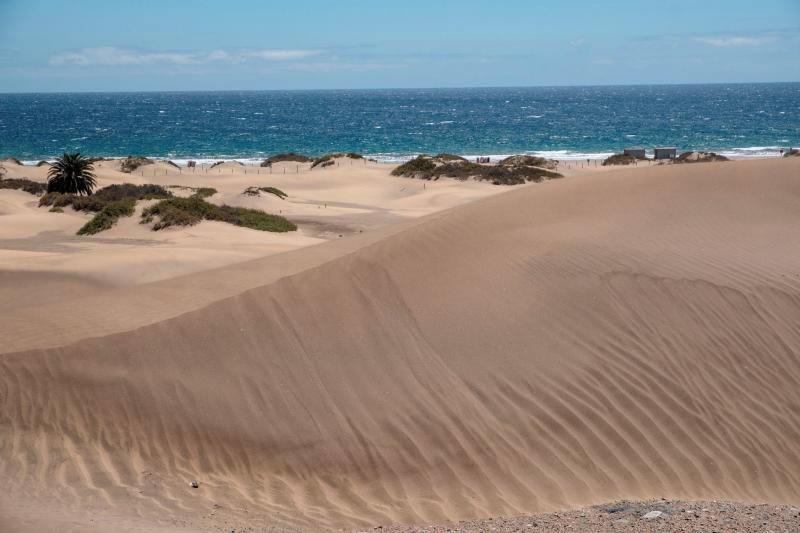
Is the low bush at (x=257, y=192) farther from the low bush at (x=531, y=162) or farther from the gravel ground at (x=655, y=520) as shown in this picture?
the gravel ground at (x=655, y=520)

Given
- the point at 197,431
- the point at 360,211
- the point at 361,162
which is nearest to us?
the point at 197,431

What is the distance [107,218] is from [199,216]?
248cm

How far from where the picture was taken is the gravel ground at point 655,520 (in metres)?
5.99

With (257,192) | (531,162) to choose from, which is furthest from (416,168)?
(257,192)

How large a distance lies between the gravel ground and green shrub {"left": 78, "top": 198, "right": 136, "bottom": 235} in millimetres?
19097

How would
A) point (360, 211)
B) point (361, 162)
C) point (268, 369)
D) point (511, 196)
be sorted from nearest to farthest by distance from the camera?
point (268, 369) → point (511, 196) → point (360, 211) → point (361, 162)

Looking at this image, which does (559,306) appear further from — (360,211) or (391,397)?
(360,211)

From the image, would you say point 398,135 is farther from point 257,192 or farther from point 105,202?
point 105,202

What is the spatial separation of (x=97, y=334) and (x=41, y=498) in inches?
126

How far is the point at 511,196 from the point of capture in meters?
14.8

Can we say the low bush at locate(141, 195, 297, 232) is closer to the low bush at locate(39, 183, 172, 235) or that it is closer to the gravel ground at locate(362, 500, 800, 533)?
the low bush at locate(39, 183, 172, 235)

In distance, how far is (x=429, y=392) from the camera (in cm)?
916

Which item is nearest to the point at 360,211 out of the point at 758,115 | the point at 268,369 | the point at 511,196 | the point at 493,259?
the point at 511,196

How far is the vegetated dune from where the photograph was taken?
7.83m
